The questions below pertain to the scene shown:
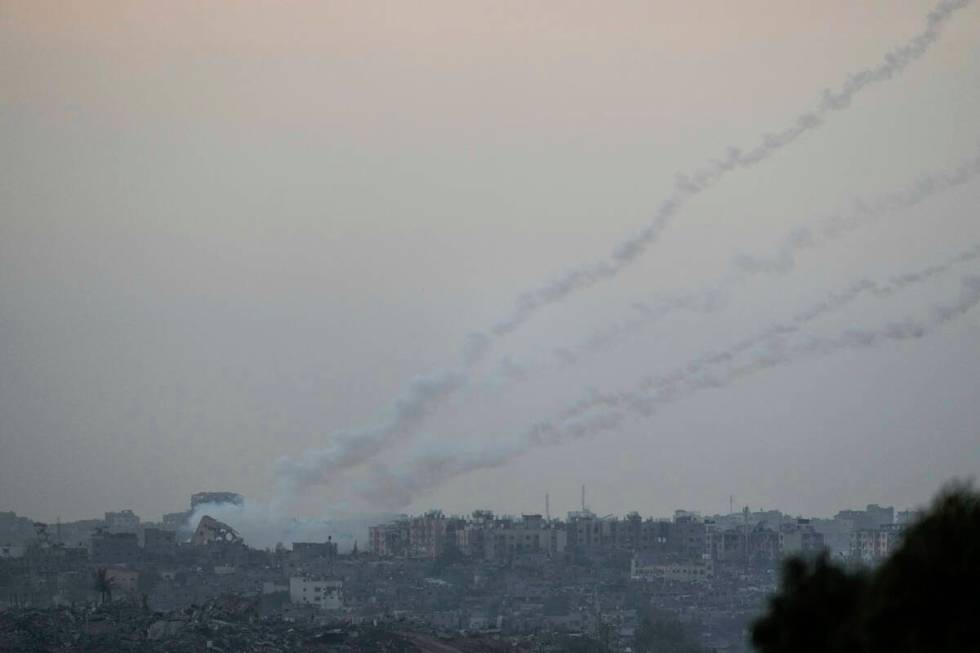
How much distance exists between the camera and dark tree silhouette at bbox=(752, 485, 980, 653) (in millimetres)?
20672

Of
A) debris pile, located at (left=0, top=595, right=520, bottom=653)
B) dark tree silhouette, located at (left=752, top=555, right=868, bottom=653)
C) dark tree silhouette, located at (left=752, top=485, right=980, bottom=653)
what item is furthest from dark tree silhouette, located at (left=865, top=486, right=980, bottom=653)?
debris pile, located at (left=0, top=595, right=520, bottom=653)

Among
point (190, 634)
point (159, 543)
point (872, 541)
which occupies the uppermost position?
point (872, 541)

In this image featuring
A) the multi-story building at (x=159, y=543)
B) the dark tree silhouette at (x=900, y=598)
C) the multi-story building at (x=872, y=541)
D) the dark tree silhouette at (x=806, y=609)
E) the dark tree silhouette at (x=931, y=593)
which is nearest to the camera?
the dark tree silhouette at (x=931, y=593)

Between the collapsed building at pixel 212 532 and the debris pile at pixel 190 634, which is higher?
the collapsed building at pixel 212 532

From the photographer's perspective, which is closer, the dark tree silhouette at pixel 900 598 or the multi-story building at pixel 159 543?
the dark tree silhouette at pixel 900 598

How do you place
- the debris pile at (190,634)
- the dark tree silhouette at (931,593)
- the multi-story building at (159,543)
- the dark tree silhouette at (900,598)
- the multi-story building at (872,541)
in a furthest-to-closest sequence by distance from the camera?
the multi-story building at (872,541) < the multi-story building at (159,543) < the debris pile at (190,634) < the dark tree silhouette at (900,598) < the dark tree silhouette at (931,593)

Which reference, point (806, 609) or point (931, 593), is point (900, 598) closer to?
point (931, 593)

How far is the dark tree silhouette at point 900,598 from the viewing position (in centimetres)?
2067

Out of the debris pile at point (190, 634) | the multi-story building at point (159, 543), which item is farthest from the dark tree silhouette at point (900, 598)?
the multi-story building at point (159, 543)

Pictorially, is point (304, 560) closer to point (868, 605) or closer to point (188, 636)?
point (188, 636)

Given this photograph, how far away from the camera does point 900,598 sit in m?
21.0

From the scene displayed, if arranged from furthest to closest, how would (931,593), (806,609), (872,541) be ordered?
(872,541) < (806,609) < (931,593)

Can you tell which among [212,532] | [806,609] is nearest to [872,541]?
[212,532]

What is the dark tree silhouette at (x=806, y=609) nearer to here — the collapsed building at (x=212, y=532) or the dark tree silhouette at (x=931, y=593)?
the dark tree silhouette at (x=931, y=593)
